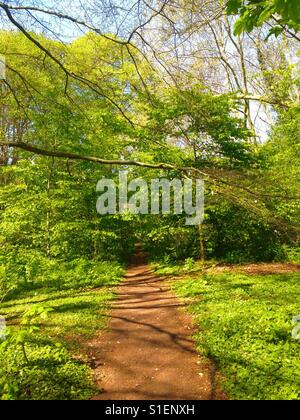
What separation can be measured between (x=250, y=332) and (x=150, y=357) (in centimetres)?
180

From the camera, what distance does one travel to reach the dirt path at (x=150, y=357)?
4309 mm

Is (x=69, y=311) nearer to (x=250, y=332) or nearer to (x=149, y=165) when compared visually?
(x=250, y=332)

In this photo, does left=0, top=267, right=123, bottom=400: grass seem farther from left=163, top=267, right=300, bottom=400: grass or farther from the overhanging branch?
left=163, top=267, right=300, bottom=400: grass

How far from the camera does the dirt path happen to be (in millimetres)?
4309

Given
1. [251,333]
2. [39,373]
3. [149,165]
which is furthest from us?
[251,333]

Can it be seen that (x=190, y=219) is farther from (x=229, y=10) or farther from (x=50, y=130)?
(x=229, y=10)

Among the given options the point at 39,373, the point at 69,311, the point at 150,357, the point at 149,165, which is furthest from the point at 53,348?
the point at 149,165

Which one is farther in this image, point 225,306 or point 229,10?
point 225,306

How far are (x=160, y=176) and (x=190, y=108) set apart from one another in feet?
26.9

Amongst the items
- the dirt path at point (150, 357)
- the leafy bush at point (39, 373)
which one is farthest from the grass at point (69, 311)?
the leafy bush at point (39, 373)

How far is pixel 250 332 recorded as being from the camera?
5609mm

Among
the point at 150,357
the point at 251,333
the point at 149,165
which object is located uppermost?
the point at 149,165

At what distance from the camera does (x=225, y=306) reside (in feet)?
23.3
